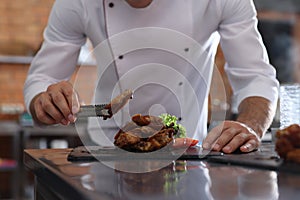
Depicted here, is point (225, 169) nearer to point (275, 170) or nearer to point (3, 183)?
point (275, 170)

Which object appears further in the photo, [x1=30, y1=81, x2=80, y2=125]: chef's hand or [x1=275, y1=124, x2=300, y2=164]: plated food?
[x1=30, y1=81, x2=80, y2=125]: chef's hand

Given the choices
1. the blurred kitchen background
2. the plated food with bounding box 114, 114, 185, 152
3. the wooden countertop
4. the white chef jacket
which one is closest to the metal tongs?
the plated food with bounding box 114, 114, 185, 152

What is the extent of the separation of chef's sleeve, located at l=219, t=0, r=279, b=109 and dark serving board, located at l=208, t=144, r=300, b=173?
0.61 m

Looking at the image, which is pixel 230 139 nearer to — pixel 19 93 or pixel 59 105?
pixel 59 105

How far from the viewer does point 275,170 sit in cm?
86

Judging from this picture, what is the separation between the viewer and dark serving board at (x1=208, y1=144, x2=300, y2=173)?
86cm

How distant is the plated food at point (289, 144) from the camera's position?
89cm

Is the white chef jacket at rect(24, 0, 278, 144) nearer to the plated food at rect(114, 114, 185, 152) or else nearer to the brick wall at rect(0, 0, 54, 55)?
the plated food at rect(114, 114, 185, 152)

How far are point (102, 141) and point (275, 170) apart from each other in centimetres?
103

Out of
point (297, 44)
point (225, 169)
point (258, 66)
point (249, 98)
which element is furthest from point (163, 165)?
point (297, 44)

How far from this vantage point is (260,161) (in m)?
0.94

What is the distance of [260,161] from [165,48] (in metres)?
0.86

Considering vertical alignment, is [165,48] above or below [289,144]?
above

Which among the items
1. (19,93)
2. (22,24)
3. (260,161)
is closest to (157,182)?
(260,161)
